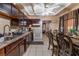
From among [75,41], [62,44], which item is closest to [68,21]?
[75,41]

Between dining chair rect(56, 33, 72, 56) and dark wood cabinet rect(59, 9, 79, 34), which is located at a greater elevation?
dark wood cabinet rect(59, 9, 79, 34)

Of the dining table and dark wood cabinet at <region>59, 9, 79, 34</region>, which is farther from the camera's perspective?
dark wood cabinet at <region>59, 9, 79, 34</region>

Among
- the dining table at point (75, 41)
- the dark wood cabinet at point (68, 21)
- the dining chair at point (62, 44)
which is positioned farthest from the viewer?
the dining chair at point (62, 44)

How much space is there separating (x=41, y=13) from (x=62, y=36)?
0.80m

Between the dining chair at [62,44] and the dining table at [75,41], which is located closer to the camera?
the dining table at [75,41]

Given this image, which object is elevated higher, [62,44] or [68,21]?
[68,21]

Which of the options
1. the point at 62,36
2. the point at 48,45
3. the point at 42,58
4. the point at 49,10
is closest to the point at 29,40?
the point at 48,45

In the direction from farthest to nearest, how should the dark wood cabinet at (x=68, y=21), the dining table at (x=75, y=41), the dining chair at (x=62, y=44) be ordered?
1. the dining chair at (x=62, y=44)
2. the dark wood cabinet at (x=68, y=21)
3. the dining table at (x=75, y=41)

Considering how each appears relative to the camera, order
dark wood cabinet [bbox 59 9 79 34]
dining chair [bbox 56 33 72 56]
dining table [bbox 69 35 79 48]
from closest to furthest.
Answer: dining table [bbox 69 35 79 48] → dark wood cabinet [bbox 59 9 79 34] → dining chair [bbox 56 33 72 56]

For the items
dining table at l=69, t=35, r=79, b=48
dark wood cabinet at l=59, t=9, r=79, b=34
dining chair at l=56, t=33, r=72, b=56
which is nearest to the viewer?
dining table at l=69, t=35, r=79, b=48

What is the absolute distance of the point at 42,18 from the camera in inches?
115

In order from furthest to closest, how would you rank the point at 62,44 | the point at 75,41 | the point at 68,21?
the point at 62,44 < the point at 68,21 < the point at 75,41

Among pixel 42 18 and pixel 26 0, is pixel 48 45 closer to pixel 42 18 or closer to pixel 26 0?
pixel 42 18

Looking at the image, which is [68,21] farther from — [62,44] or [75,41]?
[62,44]
